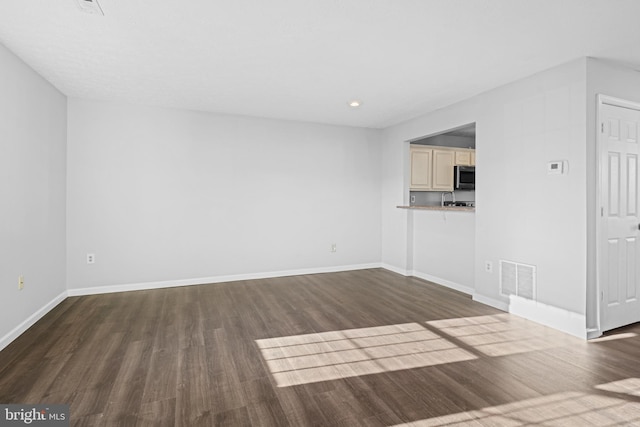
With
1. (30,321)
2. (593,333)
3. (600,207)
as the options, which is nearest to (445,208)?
(600,207)

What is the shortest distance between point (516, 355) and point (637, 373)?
2.38 ft

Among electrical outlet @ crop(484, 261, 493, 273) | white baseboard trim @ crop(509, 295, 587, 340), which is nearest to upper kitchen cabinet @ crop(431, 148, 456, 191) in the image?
electrical outlet @ crop(484, 261, 493, 273)

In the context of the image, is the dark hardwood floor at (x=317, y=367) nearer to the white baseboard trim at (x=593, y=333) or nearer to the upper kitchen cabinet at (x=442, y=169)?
the white baseboard trim at (x=593, y=333)

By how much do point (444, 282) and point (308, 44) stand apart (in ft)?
12.0

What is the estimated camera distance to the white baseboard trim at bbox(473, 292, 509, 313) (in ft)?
12.2

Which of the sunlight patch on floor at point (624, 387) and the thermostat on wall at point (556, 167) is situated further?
the thermostat on wall at point (556, 167)

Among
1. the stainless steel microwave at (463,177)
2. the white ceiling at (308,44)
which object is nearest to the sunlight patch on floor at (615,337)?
the white ceiling at (308,44)

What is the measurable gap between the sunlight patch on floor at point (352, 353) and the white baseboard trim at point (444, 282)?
160 cm

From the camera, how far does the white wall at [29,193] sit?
9.16 ft

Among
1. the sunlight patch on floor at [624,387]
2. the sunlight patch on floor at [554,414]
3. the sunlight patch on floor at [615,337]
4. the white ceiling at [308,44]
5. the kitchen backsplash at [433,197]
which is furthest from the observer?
the kitchen backsplash at [433,197]

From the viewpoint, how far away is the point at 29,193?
3209 mm

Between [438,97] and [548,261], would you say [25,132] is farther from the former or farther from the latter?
[548,261]

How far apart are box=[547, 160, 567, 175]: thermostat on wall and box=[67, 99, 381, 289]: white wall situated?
3.08 metres

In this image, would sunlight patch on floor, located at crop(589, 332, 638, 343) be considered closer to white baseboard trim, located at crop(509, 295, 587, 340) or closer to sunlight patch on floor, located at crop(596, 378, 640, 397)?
white baseboard trim, located at crop(509, 295, 587, 340)
